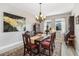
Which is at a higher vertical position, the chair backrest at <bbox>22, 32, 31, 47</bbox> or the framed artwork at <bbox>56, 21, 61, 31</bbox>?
the framed artwork at <bbox>56, 21, 61, 31</bbox>

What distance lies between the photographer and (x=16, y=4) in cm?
184

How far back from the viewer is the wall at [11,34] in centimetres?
180

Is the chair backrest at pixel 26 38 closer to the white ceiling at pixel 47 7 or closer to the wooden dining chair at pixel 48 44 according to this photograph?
the wooden dining chair at pixel 48 44

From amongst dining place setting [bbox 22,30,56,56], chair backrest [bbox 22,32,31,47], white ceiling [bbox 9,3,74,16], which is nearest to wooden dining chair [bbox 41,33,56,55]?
dining place setting [bbox 22,30,56,56]

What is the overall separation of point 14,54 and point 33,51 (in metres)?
0.40

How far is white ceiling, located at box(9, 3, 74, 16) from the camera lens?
6.03ft

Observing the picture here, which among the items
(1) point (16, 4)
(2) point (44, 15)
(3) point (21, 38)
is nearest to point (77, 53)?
(2) point (44, 15)

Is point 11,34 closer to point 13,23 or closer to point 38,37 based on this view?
point 13,23

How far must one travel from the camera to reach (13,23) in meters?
1.87

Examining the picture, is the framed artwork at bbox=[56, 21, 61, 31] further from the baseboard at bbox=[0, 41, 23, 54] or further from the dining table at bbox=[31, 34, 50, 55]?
the baseboard at bbox=[0, 41, 23, 54]

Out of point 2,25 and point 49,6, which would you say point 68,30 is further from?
point 2,25

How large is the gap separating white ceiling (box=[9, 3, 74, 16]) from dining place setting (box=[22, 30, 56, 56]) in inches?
16.9

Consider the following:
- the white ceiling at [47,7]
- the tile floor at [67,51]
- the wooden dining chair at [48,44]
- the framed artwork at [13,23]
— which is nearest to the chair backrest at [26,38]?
the framed artwork at [13,23]

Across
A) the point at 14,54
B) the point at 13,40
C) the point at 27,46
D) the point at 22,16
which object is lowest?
the point at 14,54
